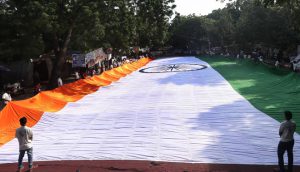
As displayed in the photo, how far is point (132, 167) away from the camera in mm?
11547

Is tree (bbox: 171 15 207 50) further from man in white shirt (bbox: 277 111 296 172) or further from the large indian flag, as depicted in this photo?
man in white shirt (bbox: 277 111 296 172)

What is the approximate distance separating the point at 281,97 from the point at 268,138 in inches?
325

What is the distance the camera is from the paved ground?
11062 millimetres

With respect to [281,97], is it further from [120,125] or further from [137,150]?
[137,150]

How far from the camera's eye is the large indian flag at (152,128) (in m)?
12.6

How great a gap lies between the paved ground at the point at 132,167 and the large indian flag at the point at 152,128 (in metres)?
0.39

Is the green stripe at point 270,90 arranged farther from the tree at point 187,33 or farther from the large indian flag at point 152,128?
the tree at point 187,33

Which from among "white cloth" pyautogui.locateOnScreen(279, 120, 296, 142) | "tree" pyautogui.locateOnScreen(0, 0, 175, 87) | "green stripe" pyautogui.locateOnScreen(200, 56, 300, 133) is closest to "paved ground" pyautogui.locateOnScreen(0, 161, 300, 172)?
"white cloth" pyautogui.locateOnScreen(279, 120, 296, 142)

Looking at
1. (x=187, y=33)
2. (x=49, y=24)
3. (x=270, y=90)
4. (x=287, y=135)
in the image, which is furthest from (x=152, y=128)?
(x=187, y=33)

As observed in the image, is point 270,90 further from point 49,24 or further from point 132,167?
point 49,24

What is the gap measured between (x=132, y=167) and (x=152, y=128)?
440 cm

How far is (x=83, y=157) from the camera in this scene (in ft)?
41.4

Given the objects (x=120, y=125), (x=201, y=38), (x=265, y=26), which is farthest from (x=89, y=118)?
(x=201, y=38)

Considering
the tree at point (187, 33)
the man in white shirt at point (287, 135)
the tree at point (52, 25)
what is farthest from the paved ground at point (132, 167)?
the tree at point (187, 33)
